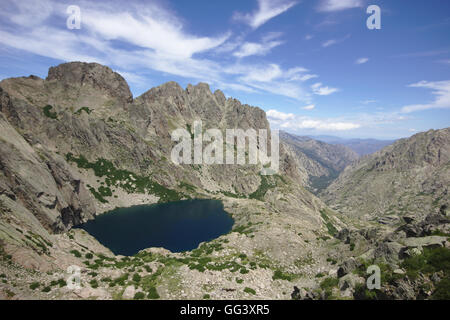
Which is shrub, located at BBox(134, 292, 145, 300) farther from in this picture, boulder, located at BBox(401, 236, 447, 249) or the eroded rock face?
the eroded rock face

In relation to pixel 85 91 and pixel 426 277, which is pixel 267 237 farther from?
pixel 85 91

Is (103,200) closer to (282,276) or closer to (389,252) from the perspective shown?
(282,276)

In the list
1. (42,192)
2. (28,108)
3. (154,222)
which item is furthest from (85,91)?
(42,192)

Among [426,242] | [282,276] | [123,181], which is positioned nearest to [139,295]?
[282,276]

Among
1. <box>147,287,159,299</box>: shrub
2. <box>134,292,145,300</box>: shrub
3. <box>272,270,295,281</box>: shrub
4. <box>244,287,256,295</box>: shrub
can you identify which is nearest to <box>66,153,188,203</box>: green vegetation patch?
<box>147,287,159,299</box>: shrub

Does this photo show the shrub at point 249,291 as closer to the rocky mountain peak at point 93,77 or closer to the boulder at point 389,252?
the boulder at point 389,252

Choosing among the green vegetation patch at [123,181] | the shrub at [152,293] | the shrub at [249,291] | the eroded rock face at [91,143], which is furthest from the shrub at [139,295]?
the green vegetation patch at [123,181]
